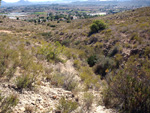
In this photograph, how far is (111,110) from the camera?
325 cm

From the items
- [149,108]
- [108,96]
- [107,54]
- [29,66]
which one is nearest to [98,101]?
[108,96]

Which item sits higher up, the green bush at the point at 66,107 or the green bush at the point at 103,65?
the green bush at the point at 66,107

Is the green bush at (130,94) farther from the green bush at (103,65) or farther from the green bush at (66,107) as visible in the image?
the green bush at (103,65)

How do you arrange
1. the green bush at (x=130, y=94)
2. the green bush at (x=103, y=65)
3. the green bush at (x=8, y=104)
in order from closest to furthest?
the green bush at (x=8, y=104) → the green bush at (x=130, y=94) → the green bush at (x=103, y=65)

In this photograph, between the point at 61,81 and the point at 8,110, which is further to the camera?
the point at 61,81

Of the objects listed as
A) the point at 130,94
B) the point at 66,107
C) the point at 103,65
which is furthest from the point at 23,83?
the point at 103,65

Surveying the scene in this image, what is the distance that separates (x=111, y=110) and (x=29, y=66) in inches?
144

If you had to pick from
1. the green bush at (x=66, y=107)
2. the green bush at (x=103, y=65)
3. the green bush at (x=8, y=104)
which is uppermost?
the green bush at (x=8, y=104)

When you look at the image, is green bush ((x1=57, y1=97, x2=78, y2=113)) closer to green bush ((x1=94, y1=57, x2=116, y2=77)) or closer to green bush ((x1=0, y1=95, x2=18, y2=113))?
green bush ((x1=0, y1=95, x2=18, y2=113))

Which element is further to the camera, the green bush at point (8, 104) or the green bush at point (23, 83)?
the green bush at point (23, 83)

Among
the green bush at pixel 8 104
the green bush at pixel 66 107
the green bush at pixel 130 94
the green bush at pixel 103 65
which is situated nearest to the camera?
the green bush at pixel 8 104

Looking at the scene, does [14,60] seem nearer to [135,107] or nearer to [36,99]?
[36,99]

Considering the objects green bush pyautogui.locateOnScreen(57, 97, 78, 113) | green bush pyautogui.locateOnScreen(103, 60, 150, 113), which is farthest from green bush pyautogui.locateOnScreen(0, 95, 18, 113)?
green bush pyautogui.locateOnScreen(103, 60, 150, 113)

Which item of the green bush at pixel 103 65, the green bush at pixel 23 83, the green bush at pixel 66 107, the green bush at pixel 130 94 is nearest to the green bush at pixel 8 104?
the green bush at pixel 23 83
